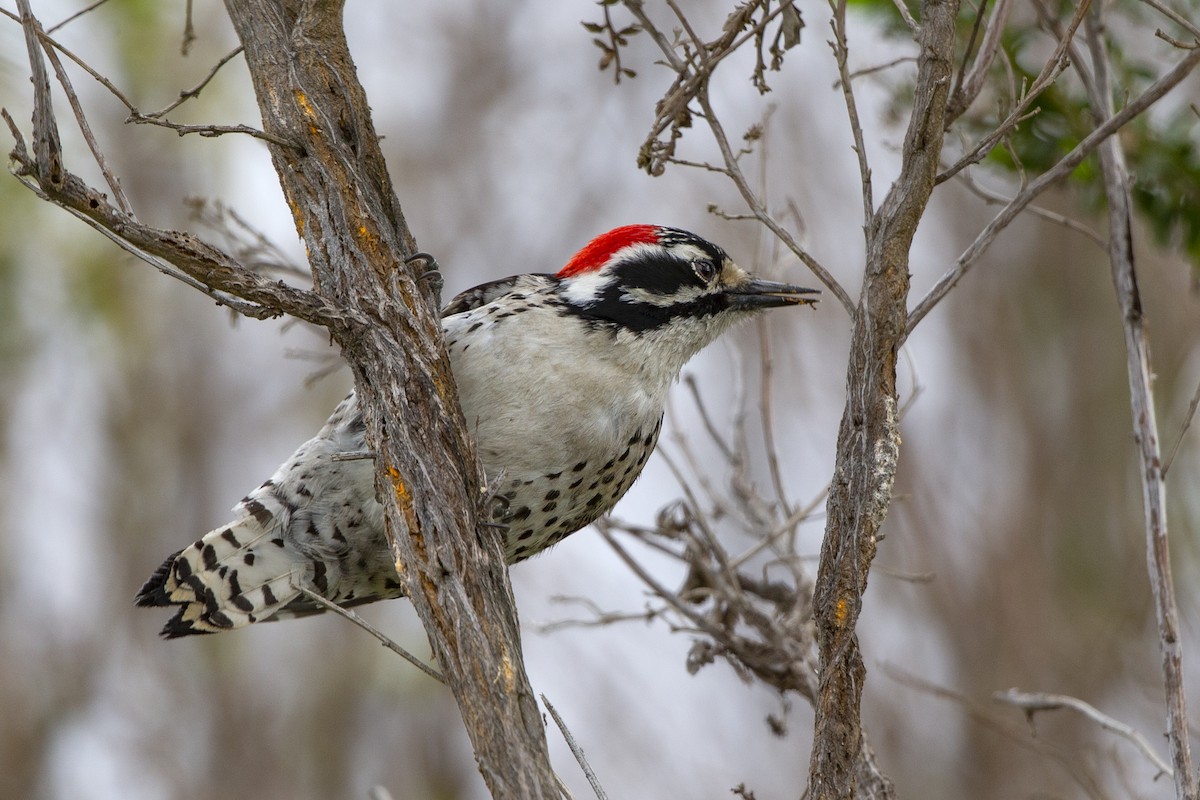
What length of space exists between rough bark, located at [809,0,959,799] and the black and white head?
1436mm

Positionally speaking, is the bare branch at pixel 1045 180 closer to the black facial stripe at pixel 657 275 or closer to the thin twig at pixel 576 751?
the thin twig at pixel 576 751

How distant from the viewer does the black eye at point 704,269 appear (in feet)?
13.4

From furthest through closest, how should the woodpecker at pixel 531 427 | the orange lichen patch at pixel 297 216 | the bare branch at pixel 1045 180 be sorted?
the woodpecker at pixel 531 427 < the orange lichen patch at pixel 297 216 < the bare branch at pixel 1045 180

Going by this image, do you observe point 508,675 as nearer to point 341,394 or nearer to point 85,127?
point 85,127

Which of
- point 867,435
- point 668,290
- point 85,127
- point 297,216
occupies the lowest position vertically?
point 867,435

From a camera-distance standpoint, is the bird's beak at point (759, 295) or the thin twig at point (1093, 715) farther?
the bird's beak at point (759, 295)

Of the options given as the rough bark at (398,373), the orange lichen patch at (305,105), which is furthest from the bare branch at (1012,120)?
the orange lichen patch at (305,105)

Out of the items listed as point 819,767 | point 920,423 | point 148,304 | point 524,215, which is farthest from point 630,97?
point 819,767

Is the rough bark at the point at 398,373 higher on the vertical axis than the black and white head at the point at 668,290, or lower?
lower

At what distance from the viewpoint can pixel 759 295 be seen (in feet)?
13.4

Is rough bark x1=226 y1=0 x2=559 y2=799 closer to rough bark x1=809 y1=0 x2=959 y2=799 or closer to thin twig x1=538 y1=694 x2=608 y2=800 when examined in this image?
thin twig x1=538 y1=694 x2=608 y2=800

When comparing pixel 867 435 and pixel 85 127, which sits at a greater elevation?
pixel 85 127

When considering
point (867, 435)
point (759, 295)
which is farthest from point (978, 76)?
point (759, 295)

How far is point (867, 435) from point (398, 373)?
101 cm
